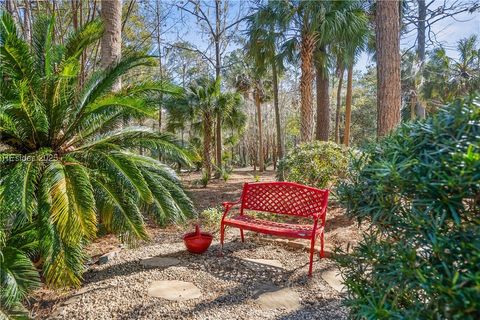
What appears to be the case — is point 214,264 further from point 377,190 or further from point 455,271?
point 455,271

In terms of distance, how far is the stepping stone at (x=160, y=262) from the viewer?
3.66 meters

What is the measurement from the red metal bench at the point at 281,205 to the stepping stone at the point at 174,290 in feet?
2.84

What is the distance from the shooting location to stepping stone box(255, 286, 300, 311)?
9.08ft

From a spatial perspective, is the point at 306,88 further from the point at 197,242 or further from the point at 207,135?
the point at 197,242

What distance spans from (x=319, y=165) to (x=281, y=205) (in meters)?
2.09

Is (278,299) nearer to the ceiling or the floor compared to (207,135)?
nearer to the floor

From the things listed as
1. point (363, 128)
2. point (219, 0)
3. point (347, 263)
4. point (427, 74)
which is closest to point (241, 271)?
point (347, 263)

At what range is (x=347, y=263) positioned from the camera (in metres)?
1.82

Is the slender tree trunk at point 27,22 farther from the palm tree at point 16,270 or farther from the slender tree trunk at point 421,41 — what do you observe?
the slender tree trunk at point 421,41

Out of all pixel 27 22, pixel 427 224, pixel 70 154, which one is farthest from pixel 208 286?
pixel 27 22

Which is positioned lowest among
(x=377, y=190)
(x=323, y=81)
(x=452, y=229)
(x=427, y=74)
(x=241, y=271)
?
(x=241, y=271)

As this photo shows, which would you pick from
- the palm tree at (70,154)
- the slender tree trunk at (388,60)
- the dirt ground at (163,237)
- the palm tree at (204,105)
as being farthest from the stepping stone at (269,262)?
the palm tree at (204,105)

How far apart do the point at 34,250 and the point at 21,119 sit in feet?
4.54

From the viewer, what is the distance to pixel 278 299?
289 centimetres
